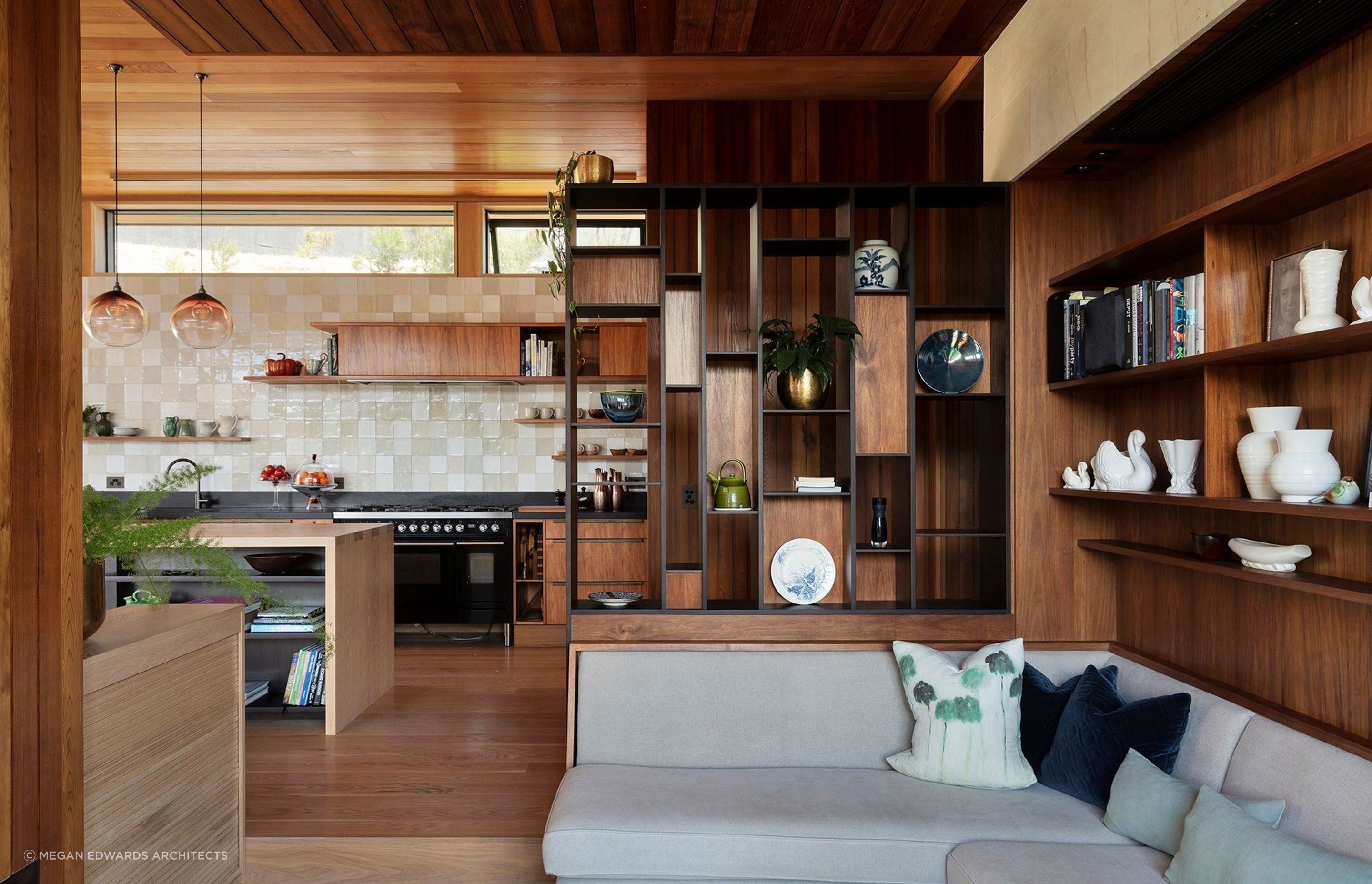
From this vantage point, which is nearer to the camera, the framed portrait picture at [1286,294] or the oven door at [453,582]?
the framed portrait picture at [1286,294]

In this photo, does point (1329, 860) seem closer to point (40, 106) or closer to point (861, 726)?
point (861, 726)

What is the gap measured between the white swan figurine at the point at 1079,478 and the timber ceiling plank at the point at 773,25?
1.65m

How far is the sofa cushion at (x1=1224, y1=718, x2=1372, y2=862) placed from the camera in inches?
65.9

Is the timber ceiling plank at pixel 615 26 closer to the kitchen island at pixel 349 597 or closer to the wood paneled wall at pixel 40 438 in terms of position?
the wood paneled wall at pixel 40 438

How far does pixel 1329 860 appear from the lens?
156 cm

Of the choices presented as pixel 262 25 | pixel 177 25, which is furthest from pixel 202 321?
pixel 262 25

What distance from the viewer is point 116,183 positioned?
5.90 m

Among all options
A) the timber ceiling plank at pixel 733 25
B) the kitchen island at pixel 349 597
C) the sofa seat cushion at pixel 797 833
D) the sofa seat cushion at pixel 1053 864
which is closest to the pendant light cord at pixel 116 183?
the kitchen island at pixel 349 597

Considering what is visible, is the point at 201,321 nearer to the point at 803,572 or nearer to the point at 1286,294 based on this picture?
the point at 803,572

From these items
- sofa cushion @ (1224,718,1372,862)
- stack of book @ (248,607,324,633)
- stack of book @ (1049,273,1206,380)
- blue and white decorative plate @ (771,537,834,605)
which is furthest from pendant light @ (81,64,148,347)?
sofa cushion @ (1224,718,1372,862)

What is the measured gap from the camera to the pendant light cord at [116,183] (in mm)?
4332

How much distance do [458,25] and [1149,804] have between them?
2.79m

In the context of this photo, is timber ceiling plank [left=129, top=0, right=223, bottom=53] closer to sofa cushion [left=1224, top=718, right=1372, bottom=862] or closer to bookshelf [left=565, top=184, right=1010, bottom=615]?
bookshelf [left=565, top=184, right=1010, bottom=615]

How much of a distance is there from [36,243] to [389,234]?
5016 mm
